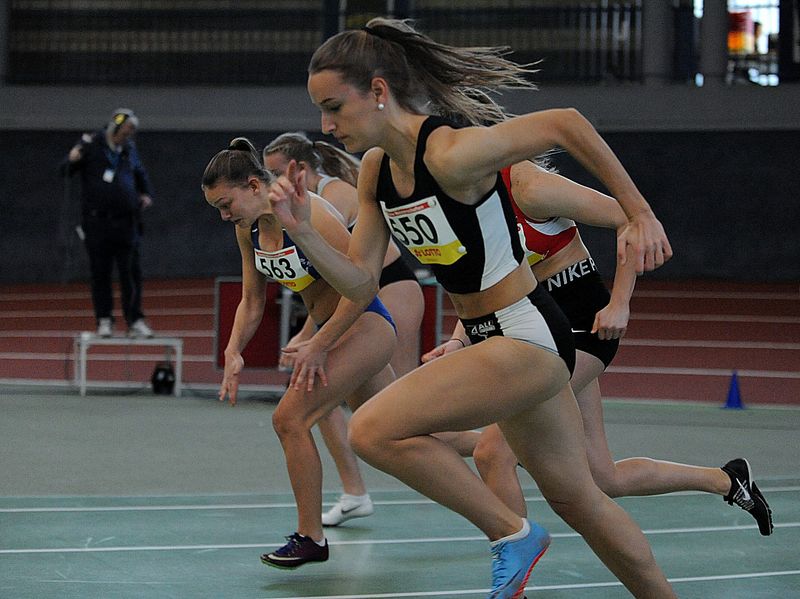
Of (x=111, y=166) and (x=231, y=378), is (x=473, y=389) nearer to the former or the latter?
(x=231, y=378)

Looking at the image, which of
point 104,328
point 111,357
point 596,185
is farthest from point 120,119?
point 596,185

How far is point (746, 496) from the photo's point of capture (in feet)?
15.2

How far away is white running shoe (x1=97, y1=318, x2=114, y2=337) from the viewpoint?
33.5ft

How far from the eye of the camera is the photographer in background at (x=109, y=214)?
1031 cm

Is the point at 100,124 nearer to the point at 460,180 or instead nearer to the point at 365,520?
the point at 365,520

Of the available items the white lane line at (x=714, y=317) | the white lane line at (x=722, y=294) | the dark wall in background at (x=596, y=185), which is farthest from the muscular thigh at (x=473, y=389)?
the dark wall in background at (x=596, y=185)

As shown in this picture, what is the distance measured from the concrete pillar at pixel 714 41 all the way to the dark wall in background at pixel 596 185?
0.97m

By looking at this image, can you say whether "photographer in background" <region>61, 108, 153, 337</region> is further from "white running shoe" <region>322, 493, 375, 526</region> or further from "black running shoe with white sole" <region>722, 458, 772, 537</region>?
"black running shoe with white sole" <region>722, 458, 772, 537</region>

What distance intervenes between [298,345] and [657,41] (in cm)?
1518

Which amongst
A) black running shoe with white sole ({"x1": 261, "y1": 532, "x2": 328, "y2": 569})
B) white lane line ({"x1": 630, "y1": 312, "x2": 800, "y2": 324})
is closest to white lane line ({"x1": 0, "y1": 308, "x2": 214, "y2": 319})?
white lane line ({"x1": 630, "y1": 312, "x2": 800, "y2": 324})

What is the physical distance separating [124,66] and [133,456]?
1354 cm

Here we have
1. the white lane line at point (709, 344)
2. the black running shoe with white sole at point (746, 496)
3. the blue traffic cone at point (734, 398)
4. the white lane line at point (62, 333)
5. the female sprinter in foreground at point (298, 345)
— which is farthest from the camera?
the white lane line at point (62, 333)

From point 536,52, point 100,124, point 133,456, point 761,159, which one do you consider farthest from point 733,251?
point 133,456

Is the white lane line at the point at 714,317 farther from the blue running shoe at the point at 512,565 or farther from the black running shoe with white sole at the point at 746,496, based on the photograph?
the blue running shoe at the point at 512,565
